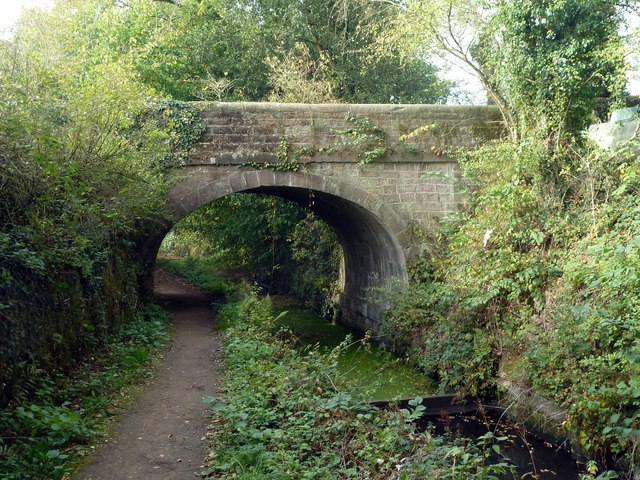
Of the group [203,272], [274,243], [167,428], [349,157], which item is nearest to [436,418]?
[167,428]

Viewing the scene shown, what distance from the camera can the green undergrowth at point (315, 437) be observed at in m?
4.42

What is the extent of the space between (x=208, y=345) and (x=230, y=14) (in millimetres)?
11903

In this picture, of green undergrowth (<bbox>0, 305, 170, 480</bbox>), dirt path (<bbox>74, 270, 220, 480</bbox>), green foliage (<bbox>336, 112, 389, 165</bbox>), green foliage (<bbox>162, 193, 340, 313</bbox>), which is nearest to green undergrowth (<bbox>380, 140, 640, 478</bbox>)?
green foliage (<bbox>336, 112, 389, 165</bbox>)

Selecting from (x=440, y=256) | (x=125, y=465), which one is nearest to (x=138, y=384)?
(x=125, y=465)

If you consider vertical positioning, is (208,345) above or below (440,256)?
below

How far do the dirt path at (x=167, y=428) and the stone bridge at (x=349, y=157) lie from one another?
9.67 feet

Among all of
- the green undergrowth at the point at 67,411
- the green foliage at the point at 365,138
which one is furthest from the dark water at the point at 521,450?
the green foliage at the point at 365,138

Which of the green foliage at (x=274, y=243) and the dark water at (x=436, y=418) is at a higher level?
the green foliage at (x=274, y=243)

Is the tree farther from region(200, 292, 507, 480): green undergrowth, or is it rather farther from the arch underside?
region(200, 292, 507, 480): green undergrowth

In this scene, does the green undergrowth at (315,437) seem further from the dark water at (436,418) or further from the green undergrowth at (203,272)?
the green undergrowth at (203,272)

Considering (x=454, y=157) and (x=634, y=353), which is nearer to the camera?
(x=634, y=353)

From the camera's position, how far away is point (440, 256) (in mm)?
11133

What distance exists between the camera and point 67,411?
17.0 ft

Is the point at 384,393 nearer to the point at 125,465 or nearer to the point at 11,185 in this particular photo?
the point at 125,465
